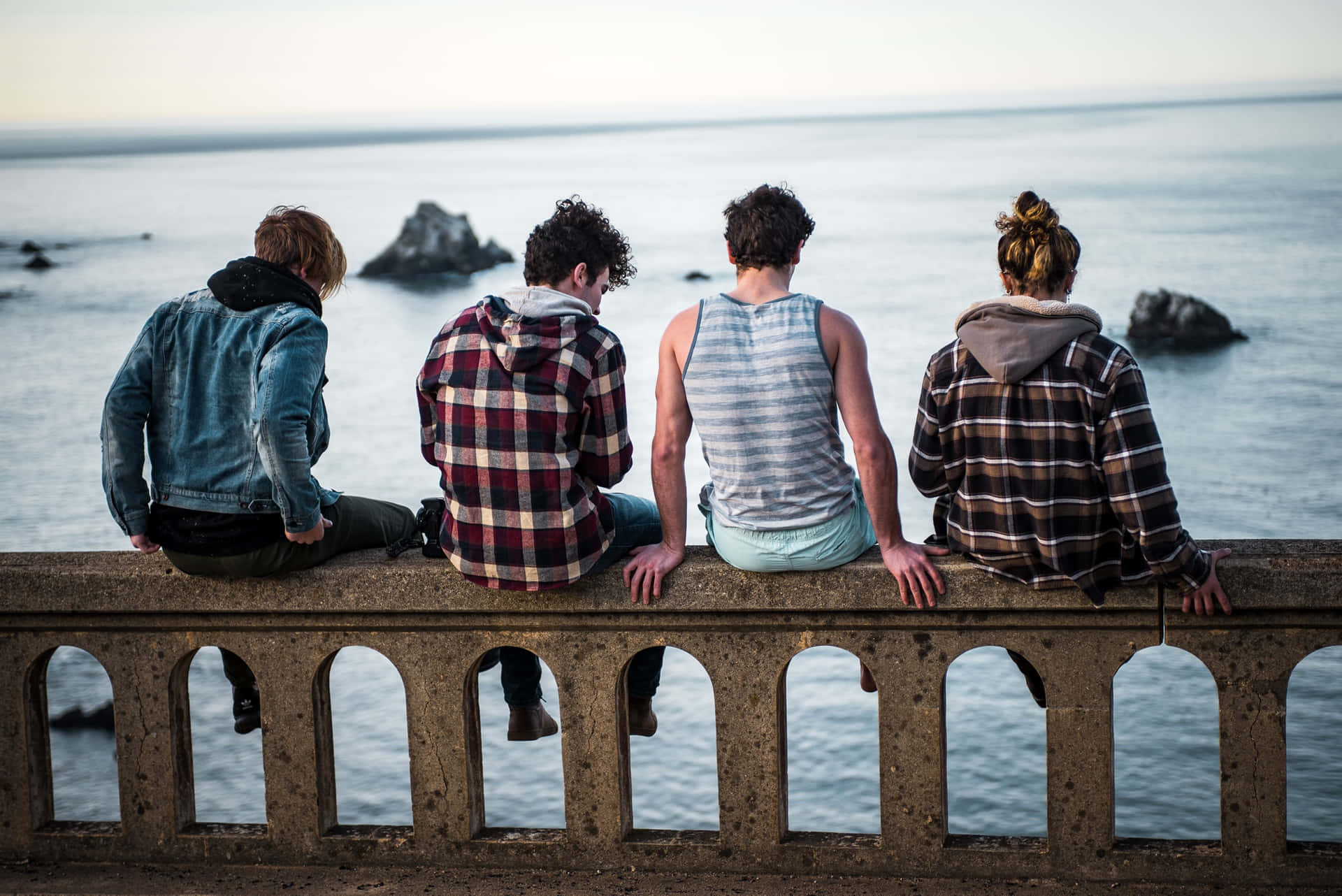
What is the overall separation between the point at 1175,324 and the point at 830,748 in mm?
42149

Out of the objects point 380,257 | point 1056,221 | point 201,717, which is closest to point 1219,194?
point 380,257

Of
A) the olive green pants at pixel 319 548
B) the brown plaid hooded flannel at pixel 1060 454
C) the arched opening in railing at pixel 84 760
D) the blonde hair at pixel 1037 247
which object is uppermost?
the blonde hair at pixel 1037 247

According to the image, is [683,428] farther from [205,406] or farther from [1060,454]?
[205,406]

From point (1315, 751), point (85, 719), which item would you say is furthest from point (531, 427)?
Answer: point (1315, 751)

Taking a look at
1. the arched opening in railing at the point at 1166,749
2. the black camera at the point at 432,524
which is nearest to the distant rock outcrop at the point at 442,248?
the arched opening in railing at the point at 1166,749

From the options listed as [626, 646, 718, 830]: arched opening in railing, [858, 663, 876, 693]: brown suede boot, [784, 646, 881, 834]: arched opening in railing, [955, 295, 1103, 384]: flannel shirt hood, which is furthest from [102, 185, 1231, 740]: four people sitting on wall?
[626, 646, 718, 830]: arched opening in railing

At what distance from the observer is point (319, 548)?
330 cm

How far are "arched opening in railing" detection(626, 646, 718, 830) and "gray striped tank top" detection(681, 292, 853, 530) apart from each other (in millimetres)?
21536

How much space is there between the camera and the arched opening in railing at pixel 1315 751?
22641 millimetres

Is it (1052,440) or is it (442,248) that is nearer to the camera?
(1052,440)

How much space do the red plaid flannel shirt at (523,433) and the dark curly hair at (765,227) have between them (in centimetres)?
38

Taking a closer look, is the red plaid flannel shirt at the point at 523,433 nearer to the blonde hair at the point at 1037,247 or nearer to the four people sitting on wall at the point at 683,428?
the four people sitting on wall at the point at 683,428

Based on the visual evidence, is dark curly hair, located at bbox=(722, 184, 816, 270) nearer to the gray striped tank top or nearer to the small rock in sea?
the gray striped tank top

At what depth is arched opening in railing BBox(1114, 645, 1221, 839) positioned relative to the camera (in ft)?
81.0
